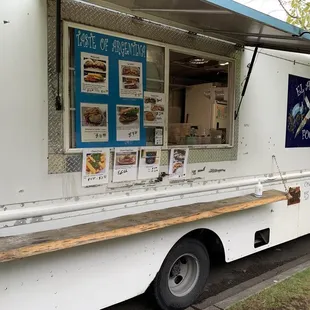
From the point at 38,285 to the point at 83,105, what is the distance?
131 cm

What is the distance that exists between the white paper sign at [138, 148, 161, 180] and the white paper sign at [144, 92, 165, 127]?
231 millimetres

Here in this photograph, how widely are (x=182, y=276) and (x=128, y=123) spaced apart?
1634 millimetres

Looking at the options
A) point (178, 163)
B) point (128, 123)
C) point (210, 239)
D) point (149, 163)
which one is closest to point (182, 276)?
point (210, 239)

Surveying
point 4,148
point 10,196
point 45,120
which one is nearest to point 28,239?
point 10,196

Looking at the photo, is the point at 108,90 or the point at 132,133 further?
the point at 132,133

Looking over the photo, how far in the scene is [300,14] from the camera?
5492mm

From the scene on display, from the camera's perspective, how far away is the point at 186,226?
11.5ft

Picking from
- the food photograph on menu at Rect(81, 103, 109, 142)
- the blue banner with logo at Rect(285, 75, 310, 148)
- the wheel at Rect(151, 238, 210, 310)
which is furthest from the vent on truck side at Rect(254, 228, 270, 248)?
the food photograph on menu at Rect(81, 103, 109, 142)

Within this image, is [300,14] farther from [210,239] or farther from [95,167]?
[95,167]

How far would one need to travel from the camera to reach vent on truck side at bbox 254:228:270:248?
4294mm

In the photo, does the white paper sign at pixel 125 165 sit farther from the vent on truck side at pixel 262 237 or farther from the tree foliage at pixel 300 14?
the tree foliage at pixel 300 14

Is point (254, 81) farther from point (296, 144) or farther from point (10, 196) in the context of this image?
point (10, 196)

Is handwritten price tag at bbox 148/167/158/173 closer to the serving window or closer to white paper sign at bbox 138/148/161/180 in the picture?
white paper sign at bbox 138/148/161/180

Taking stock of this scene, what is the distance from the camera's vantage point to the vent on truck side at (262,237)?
4294 millimetres
